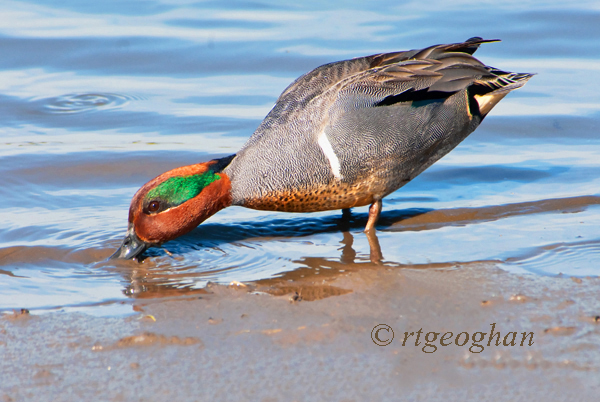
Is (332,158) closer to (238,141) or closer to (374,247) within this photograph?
(374,247)

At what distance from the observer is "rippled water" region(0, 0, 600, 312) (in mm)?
4477

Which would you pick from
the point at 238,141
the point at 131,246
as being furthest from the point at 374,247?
the point at 238,141

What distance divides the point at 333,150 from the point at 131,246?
1442 mm

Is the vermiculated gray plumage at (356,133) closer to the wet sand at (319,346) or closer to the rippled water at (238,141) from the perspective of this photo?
the rippled water at (238,141)

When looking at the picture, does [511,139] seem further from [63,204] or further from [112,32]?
[112,32]

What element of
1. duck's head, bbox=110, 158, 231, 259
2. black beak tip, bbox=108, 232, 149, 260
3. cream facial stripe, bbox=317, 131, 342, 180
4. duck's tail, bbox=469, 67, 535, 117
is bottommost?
black beak tip, bbox=108, 232, 149, 260

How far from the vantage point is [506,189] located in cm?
604

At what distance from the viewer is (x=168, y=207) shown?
4.61 metres

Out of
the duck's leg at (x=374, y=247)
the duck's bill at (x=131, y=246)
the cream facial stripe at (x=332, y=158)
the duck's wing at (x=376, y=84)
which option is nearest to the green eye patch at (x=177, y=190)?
the duck's bill at (x=131, y=246)

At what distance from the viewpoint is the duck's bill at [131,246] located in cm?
457

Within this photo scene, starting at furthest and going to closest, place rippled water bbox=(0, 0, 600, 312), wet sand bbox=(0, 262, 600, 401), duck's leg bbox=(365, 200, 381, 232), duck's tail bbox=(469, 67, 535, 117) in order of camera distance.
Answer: duck's tail bbox=(469, 67, 535, 117) < duck's leg bbox=(365, 200, 381, 232) < rippled water bbox=(0, 0, 600, 312) < wet sand bbox=(0, 262, 600, 401)

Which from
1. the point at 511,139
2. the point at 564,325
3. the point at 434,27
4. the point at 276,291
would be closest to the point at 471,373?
the point at 564,325

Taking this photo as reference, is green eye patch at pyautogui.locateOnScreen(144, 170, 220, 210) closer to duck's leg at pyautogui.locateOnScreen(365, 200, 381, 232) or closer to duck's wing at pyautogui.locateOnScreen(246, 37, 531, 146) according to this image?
duck's wing at pyautogui.locateOnScreen(246, 37, 531, 146)

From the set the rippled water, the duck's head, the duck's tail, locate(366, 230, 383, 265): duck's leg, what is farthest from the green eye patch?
the duck's tail
